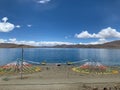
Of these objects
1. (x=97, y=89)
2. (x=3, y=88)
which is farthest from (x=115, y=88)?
(x=3, y=88)

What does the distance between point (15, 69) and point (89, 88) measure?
1755 cm

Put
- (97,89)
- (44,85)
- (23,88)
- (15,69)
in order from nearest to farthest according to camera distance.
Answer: (97,89) → (23,88) → (44,85) → (15,69)

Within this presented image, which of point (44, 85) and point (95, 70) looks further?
point (95, 70)

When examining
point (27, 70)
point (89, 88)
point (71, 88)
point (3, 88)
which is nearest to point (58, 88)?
point (71, 88)

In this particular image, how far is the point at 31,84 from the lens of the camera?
2319 centimetres

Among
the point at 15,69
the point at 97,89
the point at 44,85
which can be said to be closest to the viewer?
the point at 97,89

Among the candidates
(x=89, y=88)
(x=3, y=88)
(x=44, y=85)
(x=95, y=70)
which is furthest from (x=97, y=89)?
(x=95, y=70)

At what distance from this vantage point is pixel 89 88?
2081cm

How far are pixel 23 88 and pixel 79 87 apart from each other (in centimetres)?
547

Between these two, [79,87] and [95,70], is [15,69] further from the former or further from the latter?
[79,87]

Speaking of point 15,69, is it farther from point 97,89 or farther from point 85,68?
point 97,89

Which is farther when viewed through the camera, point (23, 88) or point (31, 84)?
point (31, 84)

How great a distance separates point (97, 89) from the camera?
1986 centimetres

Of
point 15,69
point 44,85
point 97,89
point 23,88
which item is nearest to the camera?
point 97,89
